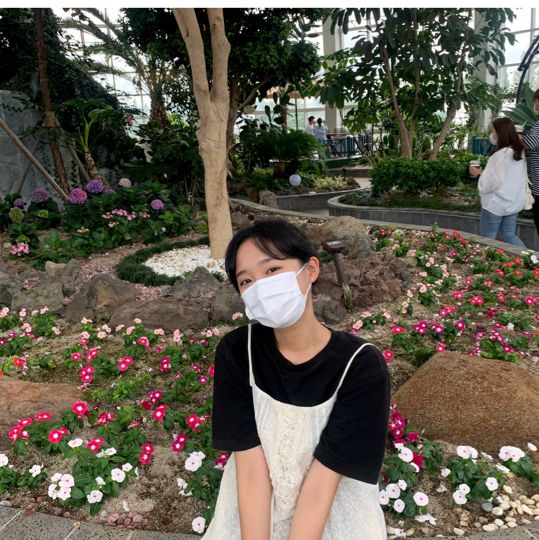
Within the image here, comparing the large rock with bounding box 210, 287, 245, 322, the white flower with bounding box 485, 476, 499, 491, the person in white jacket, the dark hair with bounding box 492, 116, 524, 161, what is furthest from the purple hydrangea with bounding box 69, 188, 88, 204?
the white flower with bounding box 485, 476, 499, 491

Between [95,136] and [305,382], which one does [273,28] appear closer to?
[95,136]

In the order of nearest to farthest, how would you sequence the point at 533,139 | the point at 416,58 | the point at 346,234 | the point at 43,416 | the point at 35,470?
1. the point at 35,470
2. the point at 43,416
3. the point at 533,139
4. the point at 346,234
5. the point at 416,58

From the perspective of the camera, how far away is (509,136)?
449 centimetres

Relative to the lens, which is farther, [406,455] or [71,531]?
[406,455]

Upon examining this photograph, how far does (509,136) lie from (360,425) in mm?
4088

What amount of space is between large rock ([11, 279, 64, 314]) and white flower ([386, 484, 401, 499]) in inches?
107

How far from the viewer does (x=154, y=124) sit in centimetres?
882

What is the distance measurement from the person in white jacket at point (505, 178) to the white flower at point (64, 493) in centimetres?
417

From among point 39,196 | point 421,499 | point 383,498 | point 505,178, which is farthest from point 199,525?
point 39,196

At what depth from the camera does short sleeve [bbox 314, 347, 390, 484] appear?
117 centimetres

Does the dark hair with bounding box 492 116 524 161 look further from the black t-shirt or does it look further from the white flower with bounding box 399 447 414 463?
the black t-shirt

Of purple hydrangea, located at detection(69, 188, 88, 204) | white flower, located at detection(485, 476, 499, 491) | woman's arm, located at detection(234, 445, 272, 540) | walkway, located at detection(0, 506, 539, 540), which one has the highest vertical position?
purple hydrangea, located at detection(69, 188, 88, 204)

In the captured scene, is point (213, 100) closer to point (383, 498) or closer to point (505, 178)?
point (505, 178)

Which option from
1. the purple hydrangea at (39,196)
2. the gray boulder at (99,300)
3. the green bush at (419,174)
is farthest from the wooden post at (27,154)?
the green bush at (419,174)
